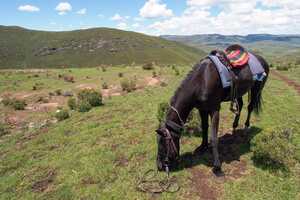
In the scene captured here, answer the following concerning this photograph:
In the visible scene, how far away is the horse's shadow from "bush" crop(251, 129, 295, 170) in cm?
68

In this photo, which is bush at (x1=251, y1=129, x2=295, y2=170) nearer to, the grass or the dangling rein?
the grass

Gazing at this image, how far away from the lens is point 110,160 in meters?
7.73

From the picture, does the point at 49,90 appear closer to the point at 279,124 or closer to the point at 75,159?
the point at 75,159

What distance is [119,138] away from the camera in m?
9.37

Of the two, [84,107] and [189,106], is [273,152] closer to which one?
[189,106]

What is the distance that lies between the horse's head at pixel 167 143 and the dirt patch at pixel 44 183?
327 centimetres

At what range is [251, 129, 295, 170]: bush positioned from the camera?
647cm

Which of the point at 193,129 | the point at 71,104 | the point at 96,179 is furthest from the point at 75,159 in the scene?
the point at 71,104

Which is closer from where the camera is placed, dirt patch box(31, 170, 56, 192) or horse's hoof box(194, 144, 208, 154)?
dirt patch box(31, 170, 56, 192)

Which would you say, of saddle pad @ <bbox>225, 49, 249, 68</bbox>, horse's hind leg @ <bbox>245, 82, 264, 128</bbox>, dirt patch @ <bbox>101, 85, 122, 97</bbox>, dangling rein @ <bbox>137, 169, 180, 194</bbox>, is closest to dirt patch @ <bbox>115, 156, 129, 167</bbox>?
dangling rein @ <bbox>137, 169, 180, 194</bbox>

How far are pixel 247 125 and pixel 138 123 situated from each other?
4.31 meters

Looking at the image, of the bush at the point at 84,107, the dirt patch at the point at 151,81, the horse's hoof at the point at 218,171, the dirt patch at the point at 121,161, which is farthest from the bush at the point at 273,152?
the dirt patch at the point at 151,81

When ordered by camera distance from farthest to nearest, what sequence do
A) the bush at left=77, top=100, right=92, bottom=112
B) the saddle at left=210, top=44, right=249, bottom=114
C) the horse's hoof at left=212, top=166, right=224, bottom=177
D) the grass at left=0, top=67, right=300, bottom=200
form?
1. the bush at left=77, top=100, right=92, bottom=112
2. the saddle at left=210, top=44, right=249, bottom=114
3. the horse's hoof at left=212, top=166, right=224, bottom=177
4. the grass at left=0, top=67, right=300, bottom=200

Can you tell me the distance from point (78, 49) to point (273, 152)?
14972 centimetres
